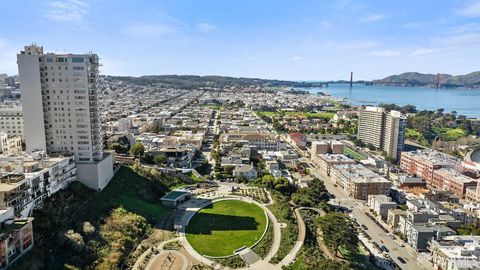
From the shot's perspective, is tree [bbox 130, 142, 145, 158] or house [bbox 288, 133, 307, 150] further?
house [bbox 288, 133, 307, 150]

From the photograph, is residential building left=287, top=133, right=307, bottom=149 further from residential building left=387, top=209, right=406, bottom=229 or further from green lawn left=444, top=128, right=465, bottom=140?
green lawn left=444, top=128, right=465, bottom=140

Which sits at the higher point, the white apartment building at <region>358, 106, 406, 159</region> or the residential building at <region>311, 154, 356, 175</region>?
the white apartment building at <region>358, 106, 406, 159</region>

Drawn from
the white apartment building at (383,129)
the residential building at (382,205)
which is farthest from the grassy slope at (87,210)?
the white apartment building at (383,129)

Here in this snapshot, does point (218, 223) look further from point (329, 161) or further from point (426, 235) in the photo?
point (329, 161)

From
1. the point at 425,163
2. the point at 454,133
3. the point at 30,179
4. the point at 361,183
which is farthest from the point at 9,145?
the point at 454,133

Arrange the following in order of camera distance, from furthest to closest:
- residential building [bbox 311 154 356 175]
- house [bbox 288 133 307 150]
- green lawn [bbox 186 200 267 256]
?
house [bbox 288 133 307 150]
residential building [bbox 311 154 356 175]
green lawn [bbox 186 200 267 256]

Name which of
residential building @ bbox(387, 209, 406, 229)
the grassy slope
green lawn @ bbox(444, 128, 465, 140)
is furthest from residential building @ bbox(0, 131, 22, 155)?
green lawn @ bbox(444, 128, 465, 140)

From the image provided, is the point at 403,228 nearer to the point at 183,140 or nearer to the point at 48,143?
the point at 48,143
